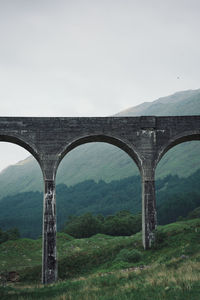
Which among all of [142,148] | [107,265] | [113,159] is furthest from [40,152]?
[113,159]

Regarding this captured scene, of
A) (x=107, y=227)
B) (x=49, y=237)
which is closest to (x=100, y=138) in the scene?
(x=49, y=237)

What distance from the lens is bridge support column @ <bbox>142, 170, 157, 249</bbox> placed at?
18.6 metres

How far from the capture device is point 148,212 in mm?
18703

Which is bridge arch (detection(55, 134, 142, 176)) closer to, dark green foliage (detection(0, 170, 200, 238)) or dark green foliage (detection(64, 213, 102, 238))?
dark green foliage (detection(64, 213, 102, 238))

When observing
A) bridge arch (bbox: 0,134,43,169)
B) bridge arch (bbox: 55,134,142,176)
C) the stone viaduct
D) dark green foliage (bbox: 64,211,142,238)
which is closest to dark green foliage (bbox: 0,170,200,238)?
dark green foliage (bbox: 64,211,142,238)

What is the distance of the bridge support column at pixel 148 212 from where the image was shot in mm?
18625

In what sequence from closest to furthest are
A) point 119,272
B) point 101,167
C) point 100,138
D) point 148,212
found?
1. point 119,272
2. point 148,212
3. point 100,138
4. point 101,167

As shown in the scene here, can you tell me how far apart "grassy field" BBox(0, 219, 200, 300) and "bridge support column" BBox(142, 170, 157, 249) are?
59 cm

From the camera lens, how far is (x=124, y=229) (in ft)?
192

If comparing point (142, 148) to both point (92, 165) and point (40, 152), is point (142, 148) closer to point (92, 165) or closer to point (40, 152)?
point (40, 152)

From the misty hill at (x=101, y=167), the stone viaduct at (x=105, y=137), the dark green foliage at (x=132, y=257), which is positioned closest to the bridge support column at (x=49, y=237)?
the stone viaduct at (x=105, y=137)

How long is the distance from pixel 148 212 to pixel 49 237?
649cm

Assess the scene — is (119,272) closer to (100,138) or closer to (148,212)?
(148,212)

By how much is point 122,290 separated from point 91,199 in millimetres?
115018
